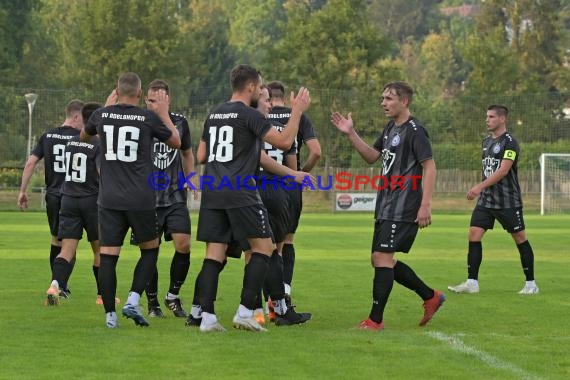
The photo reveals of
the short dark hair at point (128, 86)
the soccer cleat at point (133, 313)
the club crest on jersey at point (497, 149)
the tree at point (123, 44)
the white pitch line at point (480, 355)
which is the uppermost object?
the tree at point (123, 44)

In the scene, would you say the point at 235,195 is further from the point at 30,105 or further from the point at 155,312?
the point at 30,105

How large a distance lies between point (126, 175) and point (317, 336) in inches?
77.4

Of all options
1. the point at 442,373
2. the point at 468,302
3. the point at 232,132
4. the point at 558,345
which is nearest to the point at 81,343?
the point at 232,132

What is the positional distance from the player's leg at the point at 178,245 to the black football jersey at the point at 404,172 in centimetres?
182

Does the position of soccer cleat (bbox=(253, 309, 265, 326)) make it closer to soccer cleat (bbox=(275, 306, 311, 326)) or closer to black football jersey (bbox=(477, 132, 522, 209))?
soccer cleat (bbox=(275, 306, 311, 326))

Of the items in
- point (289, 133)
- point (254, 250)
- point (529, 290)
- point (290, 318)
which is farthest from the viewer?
point (529, 290)

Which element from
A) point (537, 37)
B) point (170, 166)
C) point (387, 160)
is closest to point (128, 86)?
point (170, 166)

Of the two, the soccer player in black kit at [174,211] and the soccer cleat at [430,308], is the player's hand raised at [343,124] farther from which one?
the soccer cleat at [430,308]

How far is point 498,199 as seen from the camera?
1352 cm

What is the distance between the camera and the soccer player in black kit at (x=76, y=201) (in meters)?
11.4

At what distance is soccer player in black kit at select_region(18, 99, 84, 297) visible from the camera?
12.2m

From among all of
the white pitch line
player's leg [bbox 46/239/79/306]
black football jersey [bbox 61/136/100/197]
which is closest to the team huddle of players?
the white pitch line

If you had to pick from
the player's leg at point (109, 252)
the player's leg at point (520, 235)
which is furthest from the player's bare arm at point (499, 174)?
the player's leg at point (109, 252)

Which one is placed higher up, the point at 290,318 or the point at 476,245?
the point at 476,245
